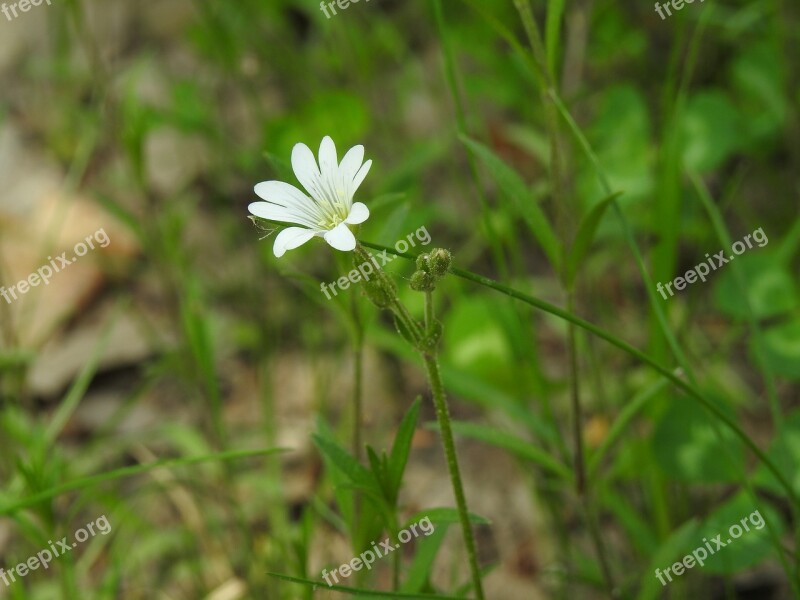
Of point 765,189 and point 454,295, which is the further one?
point 765,189

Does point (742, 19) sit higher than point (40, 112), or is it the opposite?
point (40, 112)

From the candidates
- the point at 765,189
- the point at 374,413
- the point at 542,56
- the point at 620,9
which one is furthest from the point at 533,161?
the point at 542,56

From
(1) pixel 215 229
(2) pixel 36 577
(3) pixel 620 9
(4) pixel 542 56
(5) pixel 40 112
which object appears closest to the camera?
(4) pixel 542 56

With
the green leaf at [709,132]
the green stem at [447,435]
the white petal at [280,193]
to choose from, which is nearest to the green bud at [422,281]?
the green stem at [447,435]

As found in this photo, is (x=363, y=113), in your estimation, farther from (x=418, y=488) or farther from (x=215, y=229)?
(x=418, y=488)

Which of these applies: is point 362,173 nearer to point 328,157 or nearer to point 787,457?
point 328,157

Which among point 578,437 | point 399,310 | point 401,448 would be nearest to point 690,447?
point 578,437
